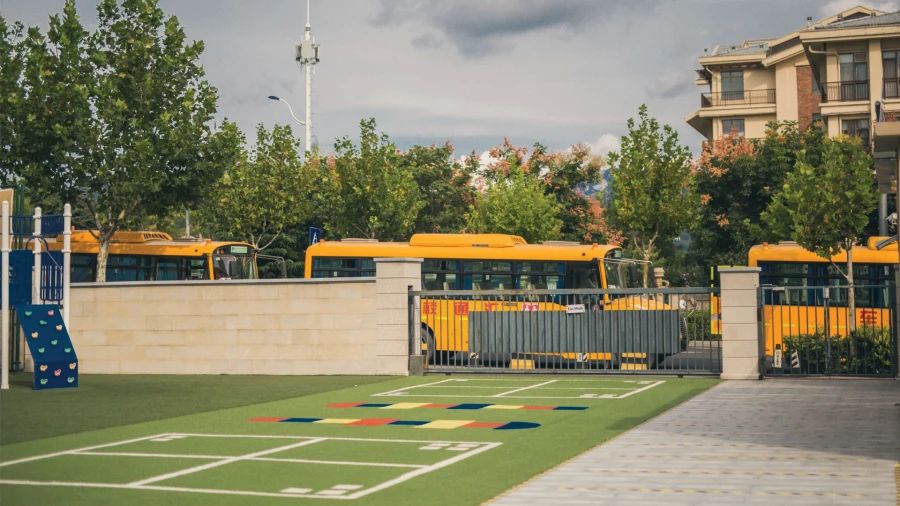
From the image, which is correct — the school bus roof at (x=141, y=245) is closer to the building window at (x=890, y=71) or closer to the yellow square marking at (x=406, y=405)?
the yellow square marking at (x=406, y=405)

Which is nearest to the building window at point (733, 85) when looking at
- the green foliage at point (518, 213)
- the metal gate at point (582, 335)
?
the green foliage at point (518, 213)

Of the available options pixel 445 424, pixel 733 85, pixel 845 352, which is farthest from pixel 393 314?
pixel 733 85

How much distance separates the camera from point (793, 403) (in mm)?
15797

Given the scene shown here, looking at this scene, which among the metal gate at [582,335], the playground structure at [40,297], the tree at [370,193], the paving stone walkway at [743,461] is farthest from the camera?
the tree at [370,193]

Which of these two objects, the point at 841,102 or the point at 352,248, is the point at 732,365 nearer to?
the point at 352,248

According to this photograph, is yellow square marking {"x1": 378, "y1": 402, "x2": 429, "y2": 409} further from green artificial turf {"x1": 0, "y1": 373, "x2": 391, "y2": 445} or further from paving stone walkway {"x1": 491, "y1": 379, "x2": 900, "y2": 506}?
paving stone walkway {"x1": 491, "y1": 379, "x2": 900, "y2": 506}

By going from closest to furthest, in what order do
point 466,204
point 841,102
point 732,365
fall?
1. point 732,365
2. point 841,102
3. point 466,204

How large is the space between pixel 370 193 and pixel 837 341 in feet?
85.4

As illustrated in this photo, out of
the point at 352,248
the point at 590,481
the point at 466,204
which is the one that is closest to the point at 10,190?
the point at 352,248

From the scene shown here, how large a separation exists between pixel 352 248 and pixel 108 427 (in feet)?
53.4

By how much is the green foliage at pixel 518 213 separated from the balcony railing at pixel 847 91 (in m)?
15.2

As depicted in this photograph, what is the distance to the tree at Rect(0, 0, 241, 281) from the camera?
1270 inches

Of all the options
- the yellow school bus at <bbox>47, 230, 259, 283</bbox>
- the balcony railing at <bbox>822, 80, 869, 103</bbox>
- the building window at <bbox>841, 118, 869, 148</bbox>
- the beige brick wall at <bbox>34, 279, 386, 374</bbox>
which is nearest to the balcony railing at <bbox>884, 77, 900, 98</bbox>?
the balcony railing at <bbox>822, 80, 869, 103</bbox>

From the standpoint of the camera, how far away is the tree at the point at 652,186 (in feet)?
126
